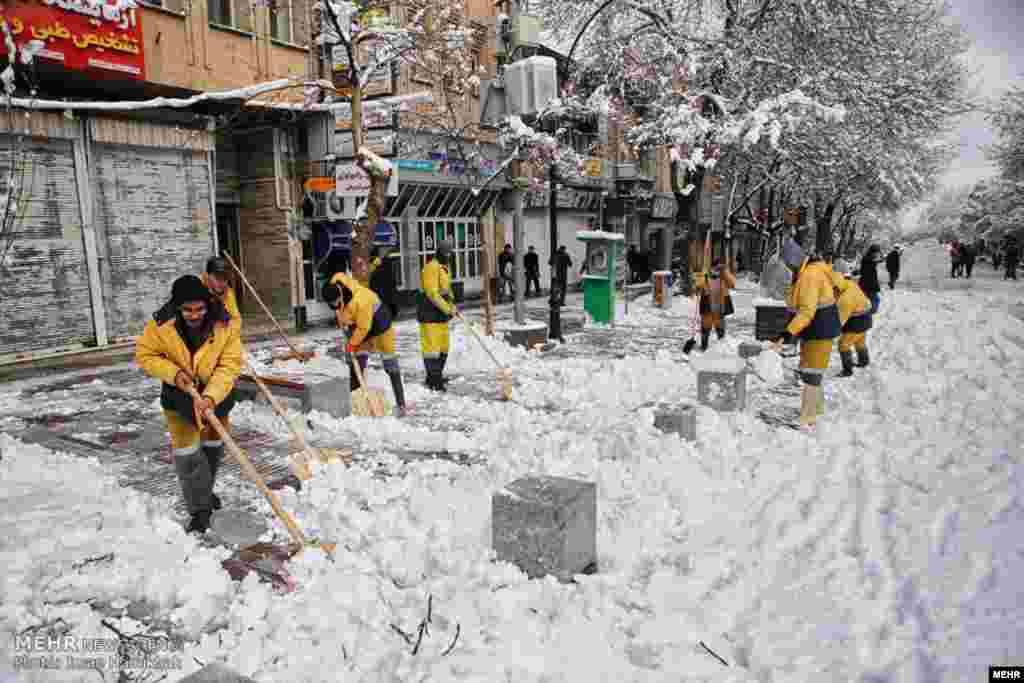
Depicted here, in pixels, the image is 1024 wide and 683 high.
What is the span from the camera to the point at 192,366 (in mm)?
4094

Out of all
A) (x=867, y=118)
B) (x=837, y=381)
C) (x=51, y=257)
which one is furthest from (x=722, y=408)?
(x=867, y=118)

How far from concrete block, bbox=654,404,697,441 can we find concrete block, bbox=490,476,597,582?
7.80 ft

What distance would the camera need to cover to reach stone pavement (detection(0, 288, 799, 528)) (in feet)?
18.1

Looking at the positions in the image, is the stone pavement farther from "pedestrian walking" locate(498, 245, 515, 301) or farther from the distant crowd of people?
the distant crowd of people

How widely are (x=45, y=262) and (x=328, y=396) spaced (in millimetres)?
6831

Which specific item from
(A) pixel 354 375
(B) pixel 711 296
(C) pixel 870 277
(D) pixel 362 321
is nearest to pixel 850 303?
(B) pixel 711 296

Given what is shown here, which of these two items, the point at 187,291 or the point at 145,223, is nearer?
the point at 187,291

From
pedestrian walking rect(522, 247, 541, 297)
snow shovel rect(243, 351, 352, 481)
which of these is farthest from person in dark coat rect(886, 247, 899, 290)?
snow shovel rect(243, 351, 352, 481)

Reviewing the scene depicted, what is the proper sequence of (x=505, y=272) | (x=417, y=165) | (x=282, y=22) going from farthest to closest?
(x=505, y=272) < (x=417, y=165) < (x=282, y=22)

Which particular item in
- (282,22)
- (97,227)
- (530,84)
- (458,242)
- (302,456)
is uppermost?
(282,22)

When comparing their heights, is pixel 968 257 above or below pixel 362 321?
below

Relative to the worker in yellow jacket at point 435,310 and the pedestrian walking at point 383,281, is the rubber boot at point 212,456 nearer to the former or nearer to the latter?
the worker in yellow jacket at point 435,310

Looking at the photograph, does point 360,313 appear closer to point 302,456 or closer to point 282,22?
point 302,456

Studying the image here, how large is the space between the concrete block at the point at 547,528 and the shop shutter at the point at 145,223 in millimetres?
10416
